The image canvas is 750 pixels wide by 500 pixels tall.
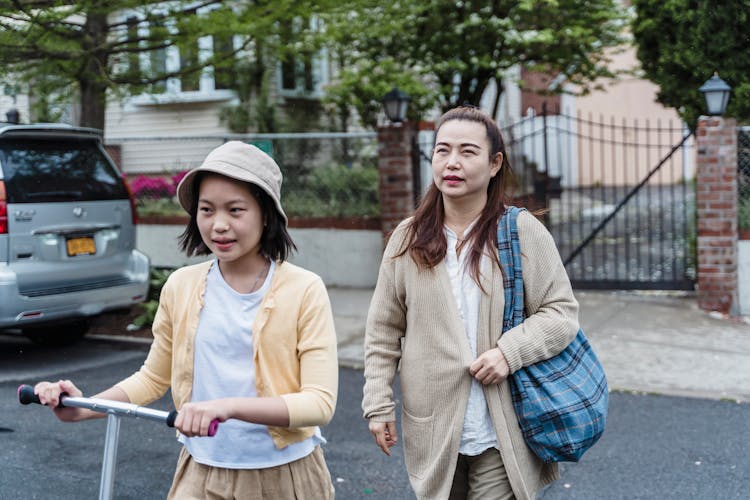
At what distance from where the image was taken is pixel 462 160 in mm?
2805

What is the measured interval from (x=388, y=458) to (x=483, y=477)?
7.92 feet

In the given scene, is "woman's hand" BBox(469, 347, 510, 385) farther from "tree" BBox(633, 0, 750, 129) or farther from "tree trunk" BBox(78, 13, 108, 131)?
"tree" BBox(633, 0, 750, 129)

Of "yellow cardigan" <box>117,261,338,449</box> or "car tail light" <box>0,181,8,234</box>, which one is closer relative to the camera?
"yellow cardigan" <box>117,261,338,449</box>

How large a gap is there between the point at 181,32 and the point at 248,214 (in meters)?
7.11

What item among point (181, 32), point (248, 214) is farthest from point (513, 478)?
point (181, 32)

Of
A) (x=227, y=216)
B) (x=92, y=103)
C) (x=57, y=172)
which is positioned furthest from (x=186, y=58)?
(x=227, y=216)

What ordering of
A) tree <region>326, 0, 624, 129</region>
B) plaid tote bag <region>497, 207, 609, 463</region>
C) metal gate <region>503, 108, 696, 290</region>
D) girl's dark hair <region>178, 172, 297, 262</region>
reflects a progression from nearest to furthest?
girl's dark hair <region>178, 172, 297, 262</region> < plaid tote bag <region>497, 207, 609, 463</region> < metal gate <region>503, 108, 696, 290</region> < tree <region>326, 0, 624, 129</region>

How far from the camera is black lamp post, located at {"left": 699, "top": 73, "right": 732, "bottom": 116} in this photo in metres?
8.94

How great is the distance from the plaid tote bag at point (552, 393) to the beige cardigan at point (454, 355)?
1.2 inches

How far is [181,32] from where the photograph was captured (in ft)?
29.6

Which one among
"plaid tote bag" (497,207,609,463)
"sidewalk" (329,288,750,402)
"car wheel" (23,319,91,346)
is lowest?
"sidewalk" (329,288,750,402)

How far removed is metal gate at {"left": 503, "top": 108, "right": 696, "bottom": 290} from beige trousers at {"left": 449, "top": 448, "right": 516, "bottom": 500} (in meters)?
1.11

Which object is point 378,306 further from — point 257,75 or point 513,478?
point 257,75

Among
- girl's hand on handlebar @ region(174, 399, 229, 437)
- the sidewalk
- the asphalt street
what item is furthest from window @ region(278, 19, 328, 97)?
girl's hand on handlebar @ region(174, 399, 229, 437)
